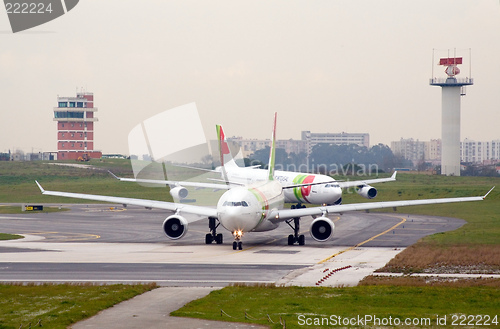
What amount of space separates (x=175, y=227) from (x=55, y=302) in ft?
74.7

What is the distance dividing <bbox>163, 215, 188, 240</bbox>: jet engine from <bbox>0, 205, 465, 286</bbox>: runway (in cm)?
91

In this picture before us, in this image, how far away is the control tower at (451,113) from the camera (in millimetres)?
150250

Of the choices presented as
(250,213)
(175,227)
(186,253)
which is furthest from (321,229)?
(175,227)

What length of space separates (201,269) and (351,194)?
67.1m

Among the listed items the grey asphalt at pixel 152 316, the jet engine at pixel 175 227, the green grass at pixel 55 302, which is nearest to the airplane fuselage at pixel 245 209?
the jet engine at pixel 175 227

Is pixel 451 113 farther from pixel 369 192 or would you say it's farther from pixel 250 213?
pixel 250 213

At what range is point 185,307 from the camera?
990 inches

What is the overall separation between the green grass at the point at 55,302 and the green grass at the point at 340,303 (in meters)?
3.36

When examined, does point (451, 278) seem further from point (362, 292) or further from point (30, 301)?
point (30, 301)

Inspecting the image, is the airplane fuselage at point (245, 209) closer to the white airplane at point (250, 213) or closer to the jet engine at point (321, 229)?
the white airplane at point (250, 213)

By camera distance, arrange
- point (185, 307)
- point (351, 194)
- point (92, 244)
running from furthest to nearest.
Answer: point (351, 194), point (92, 244), point (185, 307)

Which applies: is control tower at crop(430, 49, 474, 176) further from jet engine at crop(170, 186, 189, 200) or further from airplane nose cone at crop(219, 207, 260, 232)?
airplane nose cone at crop(219, 207, 260, 232)

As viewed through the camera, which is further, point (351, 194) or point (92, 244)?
point (351, 194)

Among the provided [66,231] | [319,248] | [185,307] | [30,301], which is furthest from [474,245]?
[66,231]
